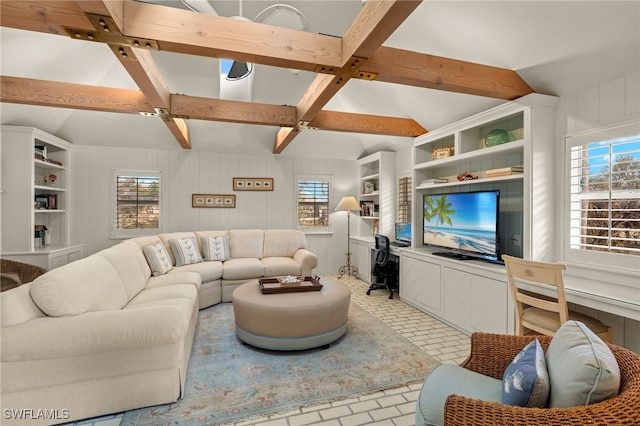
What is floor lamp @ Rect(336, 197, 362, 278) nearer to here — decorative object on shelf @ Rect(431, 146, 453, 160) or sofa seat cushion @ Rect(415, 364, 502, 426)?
decorative object on shelf @ Rect(431, 146, 453, 160)

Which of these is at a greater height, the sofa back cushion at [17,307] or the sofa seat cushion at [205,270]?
the sofa back cushion at [17,307]

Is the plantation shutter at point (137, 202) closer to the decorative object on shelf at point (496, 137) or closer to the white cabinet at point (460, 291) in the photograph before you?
the white cabinet at point (460, 291)

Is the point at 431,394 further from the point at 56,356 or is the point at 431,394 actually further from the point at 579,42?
the point at 579,42

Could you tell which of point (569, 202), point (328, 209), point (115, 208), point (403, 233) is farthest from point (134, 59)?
point (328, 209)

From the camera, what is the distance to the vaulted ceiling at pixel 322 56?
1.89 metres

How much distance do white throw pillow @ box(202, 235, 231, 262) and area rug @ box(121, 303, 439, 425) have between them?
70.7 inches

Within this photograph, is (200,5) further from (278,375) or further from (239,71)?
(278,375)

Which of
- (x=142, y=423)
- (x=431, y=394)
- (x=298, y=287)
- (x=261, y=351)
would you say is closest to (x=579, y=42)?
(x=431, y=394)

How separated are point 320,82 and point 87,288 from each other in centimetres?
259

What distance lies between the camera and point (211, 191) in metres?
5.72

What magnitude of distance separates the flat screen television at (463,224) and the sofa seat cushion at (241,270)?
2474 millimetres

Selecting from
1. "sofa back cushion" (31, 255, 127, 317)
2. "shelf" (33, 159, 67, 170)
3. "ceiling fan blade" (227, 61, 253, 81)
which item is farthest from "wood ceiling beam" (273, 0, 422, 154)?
"shelf" (33, 159, 67, 170)

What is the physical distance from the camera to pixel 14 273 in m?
3.16

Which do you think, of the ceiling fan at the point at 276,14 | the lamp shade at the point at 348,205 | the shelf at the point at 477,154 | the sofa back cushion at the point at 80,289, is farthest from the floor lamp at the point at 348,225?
the sofa back cushion at the point at 80,289
